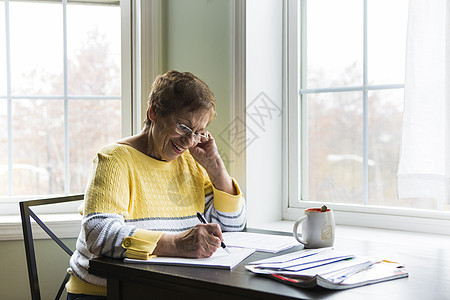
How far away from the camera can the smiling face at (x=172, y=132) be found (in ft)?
5.56

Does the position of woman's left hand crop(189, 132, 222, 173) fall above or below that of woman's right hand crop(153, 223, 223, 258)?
above

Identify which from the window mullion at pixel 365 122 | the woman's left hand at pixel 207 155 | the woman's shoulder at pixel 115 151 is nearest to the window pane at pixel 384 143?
the window mullion at pixel 365 122

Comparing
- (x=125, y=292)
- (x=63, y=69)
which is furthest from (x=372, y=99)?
(x=63, y=69)

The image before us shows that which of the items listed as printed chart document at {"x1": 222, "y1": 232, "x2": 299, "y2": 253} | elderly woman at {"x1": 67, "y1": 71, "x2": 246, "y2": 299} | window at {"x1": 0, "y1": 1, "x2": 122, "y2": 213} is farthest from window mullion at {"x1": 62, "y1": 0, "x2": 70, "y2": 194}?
printed chart document at {"x1": 222, "y1": 232, "x2": 299, "y2": 253}

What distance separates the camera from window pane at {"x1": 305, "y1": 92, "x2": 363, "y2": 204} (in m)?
2.19

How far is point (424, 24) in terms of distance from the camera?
5.70 ft

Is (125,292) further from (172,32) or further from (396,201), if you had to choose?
(172,32)

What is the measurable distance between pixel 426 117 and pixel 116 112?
1.47m

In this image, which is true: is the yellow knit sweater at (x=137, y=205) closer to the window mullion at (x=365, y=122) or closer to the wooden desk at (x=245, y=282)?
the wooden desk at (x=245, y=282)

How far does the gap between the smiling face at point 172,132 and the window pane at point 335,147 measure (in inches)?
29.0

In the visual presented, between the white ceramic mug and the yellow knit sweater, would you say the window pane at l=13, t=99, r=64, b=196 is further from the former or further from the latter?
the white ceramic mug

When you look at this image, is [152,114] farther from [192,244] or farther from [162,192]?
[192,244]

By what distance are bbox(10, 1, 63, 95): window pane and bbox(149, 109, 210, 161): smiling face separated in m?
0.95

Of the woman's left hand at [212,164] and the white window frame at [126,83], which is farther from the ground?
the white window frame at [126,83]
